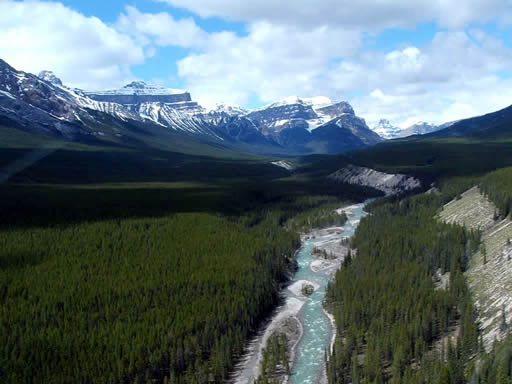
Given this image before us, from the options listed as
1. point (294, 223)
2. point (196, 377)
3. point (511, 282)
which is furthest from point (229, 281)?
point (294, 223)

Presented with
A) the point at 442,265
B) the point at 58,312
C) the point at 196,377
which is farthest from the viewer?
the point at 442,265

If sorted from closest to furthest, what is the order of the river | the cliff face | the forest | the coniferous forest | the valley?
the forest → the valley → the coniferous forest → the cliff face → the river

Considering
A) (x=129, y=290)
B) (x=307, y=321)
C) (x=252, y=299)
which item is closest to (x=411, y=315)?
(x=307, y=321)

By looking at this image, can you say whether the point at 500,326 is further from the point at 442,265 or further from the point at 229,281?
the point at 229,281

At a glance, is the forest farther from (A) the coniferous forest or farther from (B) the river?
(A) the coniferous forest

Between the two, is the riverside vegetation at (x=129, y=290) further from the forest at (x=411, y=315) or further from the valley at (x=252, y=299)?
the forest at (x=411, y=315)

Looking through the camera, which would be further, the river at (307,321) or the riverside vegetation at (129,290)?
the river at (307,321)

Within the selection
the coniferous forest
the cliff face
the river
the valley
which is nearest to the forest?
the valley

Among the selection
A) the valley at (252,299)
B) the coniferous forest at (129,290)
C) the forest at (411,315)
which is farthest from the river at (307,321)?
the forest at (411,315)
